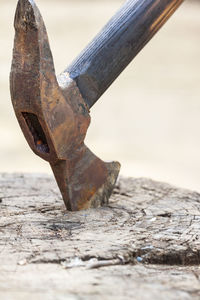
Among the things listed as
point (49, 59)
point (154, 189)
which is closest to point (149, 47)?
point (154, 189)

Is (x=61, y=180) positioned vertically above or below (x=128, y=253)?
above

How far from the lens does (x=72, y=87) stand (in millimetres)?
1974

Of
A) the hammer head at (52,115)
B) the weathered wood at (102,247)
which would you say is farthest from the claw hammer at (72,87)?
the weathered wood at (102,247)

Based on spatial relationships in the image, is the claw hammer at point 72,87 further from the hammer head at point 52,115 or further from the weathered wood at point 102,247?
the weathered wood at point 102,247

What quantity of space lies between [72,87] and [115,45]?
9.2 inches

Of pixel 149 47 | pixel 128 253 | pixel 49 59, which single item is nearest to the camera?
pixel 128 253

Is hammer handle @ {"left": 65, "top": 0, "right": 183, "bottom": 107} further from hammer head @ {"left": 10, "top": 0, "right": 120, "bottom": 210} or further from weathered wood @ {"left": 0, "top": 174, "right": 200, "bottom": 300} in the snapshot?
weathered wood @ {"left": 0, "top": 174, "right": 200, "bottom": 300}

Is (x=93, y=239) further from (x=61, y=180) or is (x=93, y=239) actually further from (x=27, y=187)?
(x=27, y=187)

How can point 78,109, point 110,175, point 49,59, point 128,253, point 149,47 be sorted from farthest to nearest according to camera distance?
point 149,47
point 110,175
point 78,109
point 49,59
point 128,253

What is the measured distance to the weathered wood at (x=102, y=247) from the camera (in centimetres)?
143

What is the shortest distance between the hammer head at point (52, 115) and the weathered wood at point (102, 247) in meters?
0.10

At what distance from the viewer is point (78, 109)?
200 centimetres

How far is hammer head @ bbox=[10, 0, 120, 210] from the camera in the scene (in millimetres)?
1792

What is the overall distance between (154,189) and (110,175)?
31 cm
